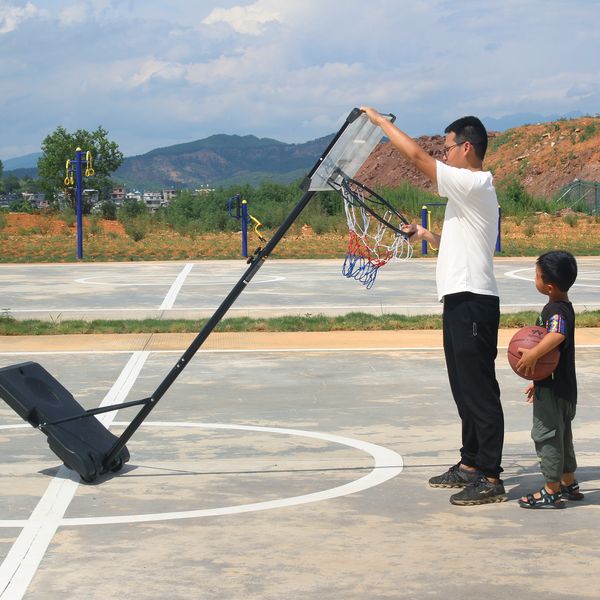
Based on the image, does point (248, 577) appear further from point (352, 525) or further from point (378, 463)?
point (378, 463)

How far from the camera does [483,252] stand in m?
6.61

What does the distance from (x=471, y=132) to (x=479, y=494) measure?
1.96 m

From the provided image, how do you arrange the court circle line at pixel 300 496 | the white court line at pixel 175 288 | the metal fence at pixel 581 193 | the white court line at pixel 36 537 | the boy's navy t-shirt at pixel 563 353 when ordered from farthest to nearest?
the metal fence at pixel 581 193, the white court line at pixel 175 288, the boy's navy t-shirt at pixel 563 353, the court circle line at pixel 300 496, the white court line at pixel 36 537

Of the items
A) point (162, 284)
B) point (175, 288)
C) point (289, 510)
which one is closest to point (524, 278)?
point (175, 288)

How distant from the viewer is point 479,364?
6.59 metres

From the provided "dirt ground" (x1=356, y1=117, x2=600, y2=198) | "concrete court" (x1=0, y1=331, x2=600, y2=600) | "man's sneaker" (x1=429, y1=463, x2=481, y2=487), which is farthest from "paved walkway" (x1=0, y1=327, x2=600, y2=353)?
"dirt ground" (x1=356, y1=117, x2=600, y2=198)

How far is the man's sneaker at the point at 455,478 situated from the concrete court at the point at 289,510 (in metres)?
0.08

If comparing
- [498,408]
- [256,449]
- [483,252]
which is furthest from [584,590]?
[256,449]

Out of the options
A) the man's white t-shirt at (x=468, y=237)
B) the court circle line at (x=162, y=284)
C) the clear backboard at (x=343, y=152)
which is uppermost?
the clear backboard at (x=343, y=152)

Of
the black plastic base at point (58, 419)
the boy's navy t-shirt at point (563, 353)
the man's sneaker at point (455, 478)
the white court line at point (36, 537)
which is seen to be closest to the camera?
the white court line at point (36, 537)

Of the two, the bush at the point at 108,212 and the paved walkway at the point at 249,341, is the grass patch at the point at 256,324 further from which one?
the bush at the point at 108,212

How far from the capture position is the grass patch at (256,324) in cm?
1408

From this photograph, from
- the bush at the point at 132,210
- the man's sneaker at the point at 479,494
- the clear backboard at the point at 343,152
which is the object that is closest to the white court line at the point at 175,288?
the clear backboard at the point at 343,152

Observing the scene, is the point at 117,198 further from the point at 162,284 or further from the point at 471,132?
the point at 471,132
